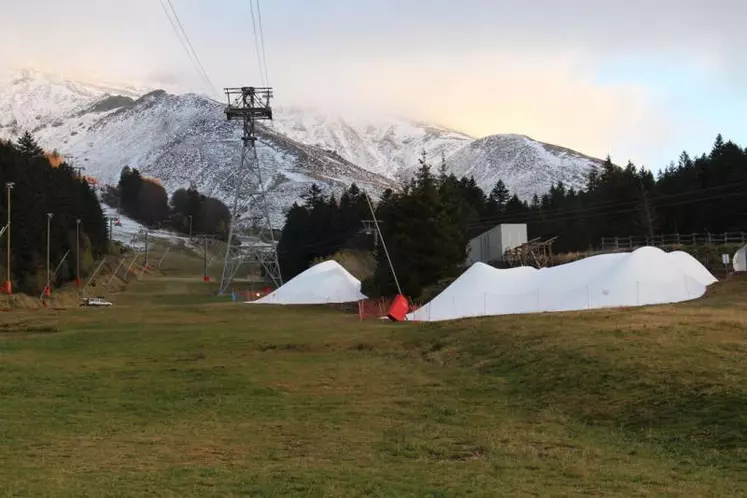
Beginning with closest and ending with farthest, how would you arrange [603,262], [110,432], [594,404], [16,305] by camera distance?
[110,432] < [594,404] < [603,262] < [16,305]

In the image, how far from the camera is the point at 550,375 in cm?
1795

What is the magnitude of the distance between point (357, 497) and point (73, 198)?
376ft

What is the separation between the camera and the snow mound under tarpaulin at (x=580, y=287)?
38469 millimetres

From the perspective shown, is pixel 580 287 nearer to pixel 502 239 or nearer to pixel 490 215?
pixel 502 239

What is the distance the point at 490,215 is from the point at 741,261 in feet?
262

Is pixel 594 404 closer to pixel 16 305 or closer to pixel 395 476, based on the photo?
pixel 395 476

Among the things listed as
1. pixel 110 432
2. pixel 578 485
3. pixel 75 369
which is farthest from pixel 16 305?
pixel 578 485

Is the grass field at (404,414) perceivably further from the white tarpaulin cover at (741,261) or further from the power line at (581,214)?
the power line at (581,214)

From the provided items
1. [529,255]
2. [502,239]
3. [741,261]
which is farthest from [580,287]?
[502,239]

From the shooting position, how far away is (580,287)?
130 feet

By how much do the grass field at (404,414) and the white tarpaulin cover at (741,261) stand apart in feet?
69.3

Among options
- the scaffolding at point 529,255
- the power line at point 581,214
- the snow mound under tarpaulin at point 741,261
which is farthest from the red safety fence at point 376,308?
the power line at point 581,214

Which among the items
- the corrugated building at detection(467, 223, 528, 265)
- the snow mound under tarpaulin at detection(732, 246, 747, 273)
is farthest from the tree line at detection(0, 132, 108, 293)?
the snow mound under tarpaulin at detection(732, 246, 747, 273)

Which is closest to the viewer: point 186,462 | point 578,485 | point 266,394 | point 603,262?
point 578,485
